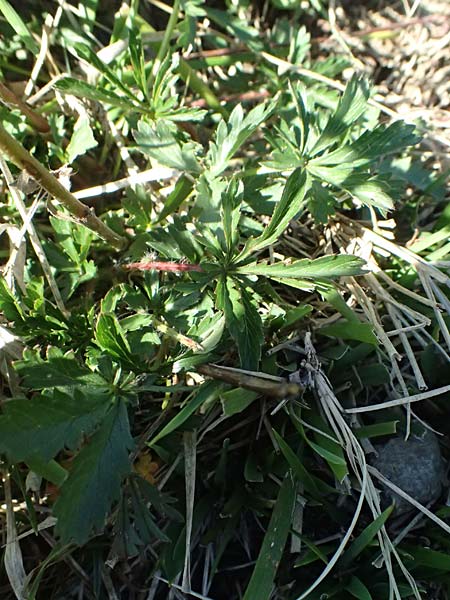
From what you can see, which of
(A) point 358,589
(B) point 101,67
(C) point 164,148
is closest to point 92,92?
(B) point 101,67

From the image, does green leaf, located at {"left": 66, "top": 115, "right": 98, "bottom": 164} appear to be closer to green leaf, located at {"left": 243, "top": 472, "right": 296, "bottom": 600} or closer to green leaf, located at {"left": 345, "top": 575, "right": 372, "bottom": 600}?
green leaf, located at {"left": 243, "top": 472, "right": 296, "bottom": 600}

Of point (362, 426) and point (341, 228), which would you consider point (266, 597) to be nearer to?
point (362, 426)

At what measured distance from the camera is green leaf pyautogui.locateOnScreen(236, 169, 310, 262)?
5.10 feet

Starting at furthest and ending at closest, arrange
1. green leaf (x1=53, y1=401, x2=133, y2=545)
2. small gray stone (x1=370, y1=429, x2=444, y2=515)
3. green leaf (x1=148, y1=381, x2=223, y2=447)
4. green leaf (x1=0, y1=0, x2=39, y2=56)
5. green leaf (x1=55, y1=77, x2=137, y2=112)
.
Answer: green leaf (x1=0, y1=0, x2=39, y2=56) < green leaf (x1=55, y1=77, x2=137, y2=112) < small gray stone (x1=370, y1=429, x2=444, y2=515) < green leaf (x1=148, y1=381, x2=223, y2=447) < green leaf (x1=53, y1=401, x2=133, y2=545)

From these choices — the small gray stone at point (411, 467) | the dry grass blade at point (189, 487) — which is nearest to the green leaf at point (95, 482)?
the dry grass blade at point (189, 487)

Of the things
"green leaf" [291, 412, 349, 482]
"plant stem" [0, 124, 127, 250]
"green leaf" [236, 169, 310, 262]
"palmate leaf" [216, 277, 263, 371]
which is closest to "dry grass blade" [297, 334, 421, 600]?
"green leaf" [291, 412, 349, 482]

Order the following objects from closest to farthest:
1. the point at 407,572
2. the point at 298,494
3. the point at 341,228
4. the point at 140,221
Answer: the point at 407,572 → the point at 298,494 → the point at 140,221 → the point at 341,228

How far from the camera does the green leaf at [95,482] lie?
136 cm

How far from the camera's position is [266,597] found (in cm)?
152

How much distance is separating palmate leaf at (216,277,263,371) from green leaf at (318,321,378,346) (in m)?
0.29

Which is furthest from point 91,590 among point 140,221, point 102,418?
point 140,221

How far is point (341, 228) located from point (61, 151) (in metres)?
0.90

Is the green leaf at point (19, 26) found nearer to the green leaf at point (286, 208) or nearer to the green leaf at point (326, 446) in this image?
the green leaf at point (286, 208)

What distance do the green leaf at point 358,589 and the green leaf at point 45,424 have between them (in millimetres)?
740
